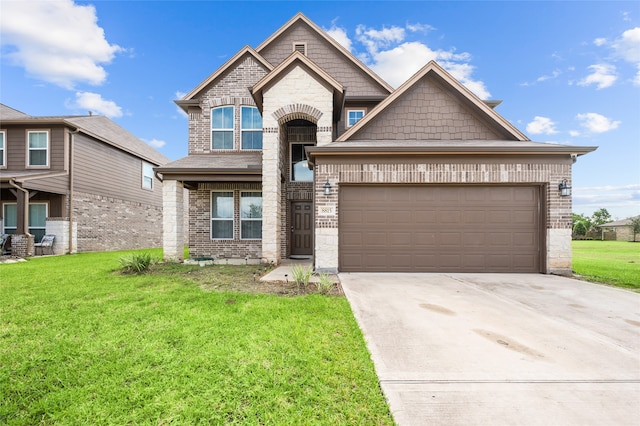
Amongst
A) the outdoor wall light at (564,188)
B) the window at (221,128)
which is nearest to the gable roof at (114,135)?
the window at (221,128)

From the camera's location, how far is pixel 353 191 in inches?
307

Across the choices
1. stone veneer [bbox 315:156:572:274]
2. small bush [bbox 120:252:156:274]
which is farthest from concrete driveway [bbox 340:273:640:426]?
small bush [bbox 120:252:156:274]

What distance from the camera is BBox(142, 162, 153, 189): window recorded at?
18.0 m

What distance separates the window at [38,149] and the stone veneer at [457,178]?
1425 centimetres

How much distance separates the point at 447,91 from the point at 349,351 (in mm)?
8699

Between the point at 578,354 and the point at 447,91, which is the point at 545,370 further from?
the point at 447,91

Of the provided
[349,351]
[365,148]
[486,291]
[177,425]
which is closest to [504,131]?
[365,148]

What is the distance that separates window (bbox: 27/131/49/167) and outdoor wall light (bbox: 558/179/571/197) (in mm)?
20660

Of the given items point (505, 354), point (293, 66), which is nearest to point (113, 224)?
point (293, 66)

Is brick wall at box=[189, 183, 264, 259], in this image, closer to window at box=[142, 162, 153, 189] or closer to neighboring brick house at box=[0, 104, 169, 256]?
neighboring brick house at box=[0, 104, 169, 256]

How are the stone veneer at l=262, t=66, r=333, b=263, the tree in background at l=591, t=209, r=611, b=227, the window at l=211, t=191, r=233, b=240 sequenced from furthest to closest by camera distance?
the tree in background at l=591, t=209, r=611, b=227
the window at l=211, t=191, r=233, b=240
the stone veneer at l=262, t=66, r=333, b=263

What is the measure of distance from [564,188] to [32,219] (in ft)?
70.4

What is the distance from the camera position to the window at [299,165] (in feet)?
36.0

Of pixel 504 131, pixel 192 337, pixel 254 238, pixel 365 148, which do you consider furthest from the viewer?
pixel 254 238
